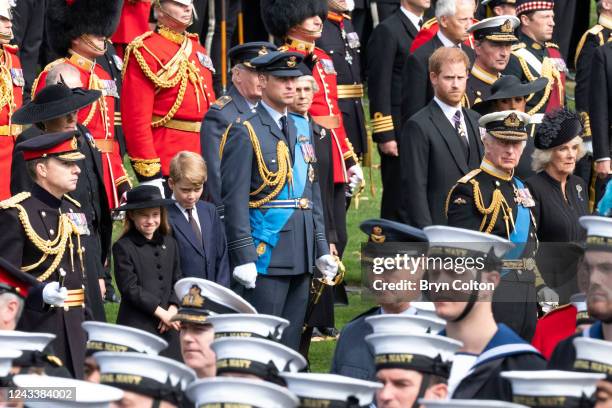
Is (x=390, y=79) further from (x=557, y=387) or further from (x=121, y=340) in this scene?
(x=557, y=387)

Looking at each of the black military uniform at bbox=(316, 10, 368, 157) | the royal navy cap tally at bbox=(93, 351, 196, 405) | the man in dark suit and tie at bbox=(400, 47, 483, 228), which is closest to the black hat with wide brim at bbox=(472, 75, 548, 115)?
the man in dark suit and tie at bbox=(400, 47, 483, 228)

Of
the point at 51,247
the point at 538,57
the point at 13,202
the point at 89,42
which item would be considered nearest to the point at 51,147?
the point at 13,202

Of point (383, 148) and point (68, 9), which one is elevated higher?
point (68, 9)

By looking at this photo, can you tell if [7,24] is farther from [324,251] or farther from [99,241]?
[324,251]

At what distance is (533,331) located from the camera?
10305 millimetres

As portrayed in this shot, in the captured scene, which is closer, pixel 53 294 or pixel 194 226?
pixel 53 294

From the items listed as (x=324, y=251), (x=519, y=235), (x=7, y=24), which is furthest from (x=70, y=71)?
(x=519, y=235)

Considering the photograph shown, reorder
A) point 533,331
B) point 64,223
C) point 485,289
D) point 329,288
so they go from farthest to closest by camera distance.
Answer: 1. point 329,288
2. point 533,331
3. point 64,223
4. point 485,289

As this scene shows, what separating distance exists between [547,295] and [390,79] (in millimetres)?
3426

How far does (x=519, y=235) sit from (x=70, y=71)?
3.04 metres

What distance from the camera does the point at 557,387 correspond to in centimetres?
637

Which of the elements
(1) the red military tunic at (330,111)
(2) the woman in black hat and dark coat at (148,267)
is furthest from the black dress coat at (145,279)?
(1) the red military tunic at (330,111)

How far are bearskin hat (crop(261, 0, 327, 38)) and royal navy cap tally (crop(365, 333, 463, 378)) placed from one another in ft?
18.2

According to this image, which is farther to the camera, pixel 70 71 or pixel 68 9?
pixel 68 9
